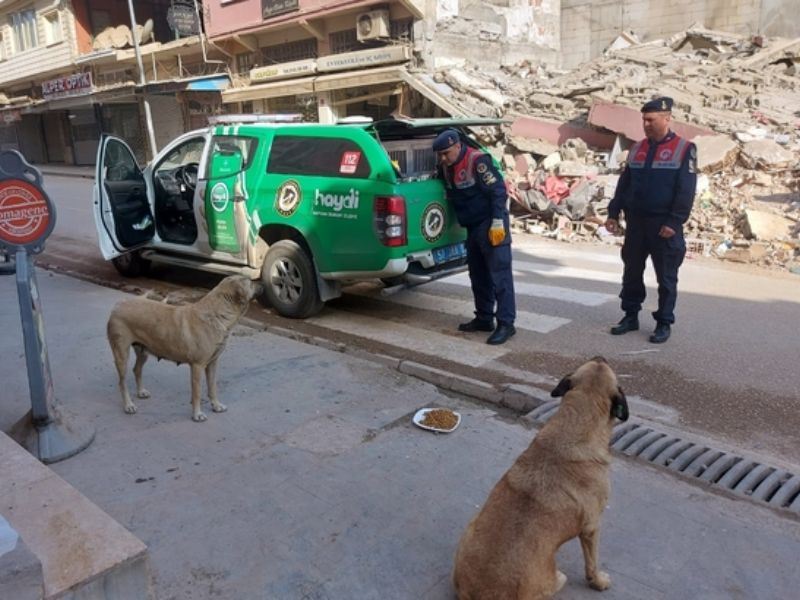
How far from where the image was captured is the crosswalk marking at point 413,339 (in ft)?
18.7

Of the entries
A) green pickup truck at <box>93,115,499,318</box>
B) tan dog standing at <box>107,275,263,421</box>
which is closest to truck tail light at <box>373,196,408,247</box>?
green pickup truck at <box>93,115,499,318</box>

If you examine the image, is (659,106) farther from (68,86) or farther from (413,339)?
(68,86)

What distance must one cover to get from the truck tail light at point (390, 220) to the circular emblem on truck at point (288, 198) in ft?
3.16

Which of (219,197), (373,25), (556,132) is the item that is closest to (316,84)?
(373,25)

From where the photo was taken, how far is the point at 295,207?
6410 millimetres

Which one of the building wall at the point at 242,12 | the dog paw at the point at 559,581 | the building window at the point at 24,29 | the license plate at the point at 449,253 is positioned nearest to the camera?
the dog paw at the point at 559,581

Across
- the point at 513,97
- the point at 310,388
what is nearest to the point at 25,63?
the point at 513,97

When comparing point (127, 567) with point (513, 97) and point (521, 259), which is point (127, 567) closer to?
point (521, 259)

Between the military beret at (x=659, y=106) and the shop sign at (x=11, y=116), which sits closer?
the military beret at (x=659, y=106)

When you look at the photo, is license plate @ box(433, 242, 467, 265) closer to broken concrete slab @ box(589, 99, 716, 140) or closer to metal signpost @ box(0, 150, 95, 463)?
metal signpost @ box(0, 150, 95, 463)

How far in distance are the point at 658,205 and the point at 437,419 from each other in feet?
9.41

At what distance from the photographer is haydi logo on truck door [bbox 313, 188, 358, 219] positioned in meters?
5.96

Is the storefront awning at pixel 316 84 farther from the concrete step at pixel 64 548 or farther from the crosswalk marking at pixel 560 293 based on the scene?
the concrete step at pixel 64 548

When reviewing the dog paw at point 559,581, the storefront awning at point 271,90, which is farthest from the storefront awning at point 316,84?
the dog paw at point 559,581
